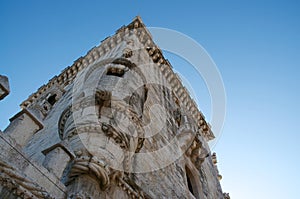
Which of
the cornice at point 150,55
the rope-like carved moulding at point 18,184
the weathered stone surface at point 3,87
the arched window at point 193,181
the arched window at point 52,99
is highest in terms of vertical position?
the cornice at point 150,55

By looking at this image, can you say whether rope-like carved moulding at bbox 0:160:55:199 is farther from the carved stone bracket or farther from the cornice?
the cornice

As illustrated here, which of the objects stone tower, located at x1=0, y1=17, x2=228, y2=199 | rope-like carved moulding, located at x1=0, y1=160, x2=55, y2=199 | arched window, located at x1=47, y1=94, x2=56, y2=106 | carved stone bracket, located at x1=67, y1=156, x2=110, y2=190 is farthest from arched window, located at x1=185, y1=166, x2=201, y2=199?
rope-like carved moulding, located at x1=0, y1=160, x2=55, y2=199

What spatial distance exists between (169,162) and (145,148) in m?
1.17

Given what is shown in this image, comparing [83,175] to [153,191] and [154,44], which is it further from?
[154,44]

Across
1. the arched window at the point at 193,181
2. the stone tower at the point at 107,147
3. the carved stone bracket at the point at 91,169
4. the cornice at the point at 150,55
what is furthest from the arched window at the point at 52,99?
the carved stone bracket at the point at 91,169

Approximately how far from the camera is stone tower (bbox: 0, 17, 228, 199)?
10.5 feet

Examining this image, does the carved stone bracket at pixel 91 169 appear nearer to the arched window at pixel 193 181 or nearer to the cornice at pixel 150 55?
the arched window at pixel 193 181

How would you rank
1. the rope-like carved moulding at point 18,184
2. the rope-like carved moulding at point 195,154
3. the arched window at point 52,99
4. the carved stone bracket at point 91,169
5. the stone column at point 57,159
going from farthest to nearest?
the arched window at point 52,99 < the rope-like carved moulding at point 195,154 < the carved stone bracket at point 91,169 < the stone column at point 57,159 < the rope-like carved moulding at point 18,184

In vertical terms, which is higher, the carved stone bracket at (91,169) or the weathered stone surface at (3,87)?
the weathered stone surface at (3,87)

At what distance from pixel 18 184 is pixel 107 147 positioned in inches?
70.4

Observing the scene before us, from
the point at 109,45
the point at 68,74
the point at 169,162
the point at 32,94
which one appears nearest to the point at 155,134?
the point at 169,162

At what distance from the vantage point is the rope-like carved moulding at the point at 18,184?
2799mm

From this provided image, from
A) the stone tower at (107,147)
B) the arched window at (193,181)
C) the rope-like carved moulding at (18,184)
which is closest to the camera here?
the rope-like carved moulding at (18,184)

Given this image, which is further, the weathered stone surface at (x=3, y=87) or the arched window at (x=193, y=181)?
the arched window at (x=193, y=181)
